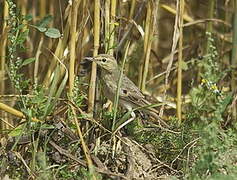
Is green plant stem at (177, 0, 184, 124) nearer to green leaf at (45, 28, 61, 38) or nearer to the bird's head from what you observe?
the bird's head

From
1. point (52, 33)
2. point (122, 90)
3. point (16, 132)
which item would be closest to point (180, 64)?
point (122, 90)

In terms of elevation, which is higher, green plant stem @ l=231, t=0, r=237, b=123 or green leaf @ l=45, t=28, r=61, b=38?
green leaf @ l=45, t=28, r=61, b=38

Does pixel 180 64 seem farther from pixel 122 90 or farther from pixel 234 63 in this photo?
pixel 234 63

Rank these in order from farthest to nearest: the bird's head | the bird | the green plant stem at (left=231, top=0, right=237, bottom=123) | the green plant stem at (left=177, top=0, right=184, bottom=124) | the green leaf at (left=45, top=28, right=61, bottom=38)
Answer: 1. the green plant stem at (left=231, top=0, right=237, bottom=123)
2. the green plant stem at (left=177, top=0, right=184, bottom=124)
3. the bird
4. the bird's head
5. the green leaf at (left=45, top=28, right=61, bottom=38)

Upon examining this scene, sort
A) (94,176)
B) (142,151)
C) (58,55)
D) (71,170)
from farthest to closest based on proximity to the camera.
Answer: (58,55) → (142,151) → (71,170) → (94,176)

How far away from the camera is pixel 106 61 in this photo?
485 centimetres

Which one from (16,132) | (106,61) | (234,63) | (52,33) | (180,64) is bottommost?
(16,132)

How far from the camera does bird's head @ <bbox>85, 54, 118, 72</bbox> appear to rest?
475 centimetres

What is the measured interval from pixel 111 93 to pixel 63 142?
668 millimetres

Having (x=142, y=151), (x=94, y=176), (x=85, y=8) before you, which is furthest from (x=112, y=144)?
(x=85, y=8)

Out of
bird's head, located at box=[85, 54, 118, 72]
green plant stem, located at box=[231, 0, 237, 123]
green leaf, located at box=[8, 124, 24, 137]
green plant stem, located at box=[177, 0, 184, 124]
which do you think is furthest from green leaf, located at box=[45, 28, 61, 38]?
green plant stem, located at box=[231, 0, 237, 123]

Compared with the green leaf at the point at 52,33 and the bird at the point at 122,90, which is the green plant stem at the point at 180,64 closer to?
the bird at the point at 122,90

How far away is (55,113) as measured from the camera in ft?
14.7

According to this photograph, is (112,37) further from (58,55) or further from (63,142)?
(63,142)
